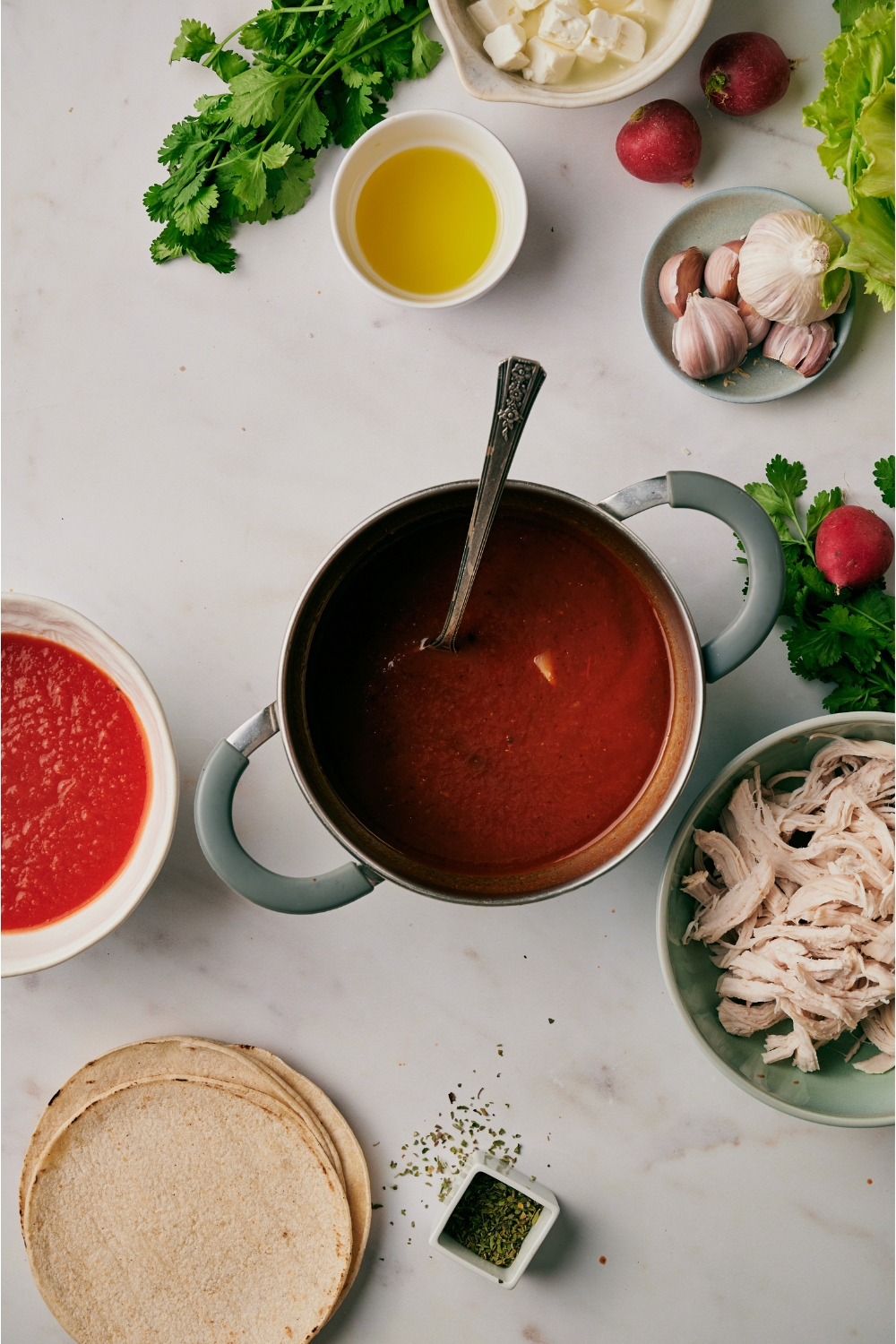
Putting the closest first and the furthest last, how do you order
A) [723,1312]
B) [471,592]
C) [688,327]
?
[471,592], [688,327], [723,1312]

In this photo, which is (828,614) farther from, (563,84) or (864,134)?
(563,84)

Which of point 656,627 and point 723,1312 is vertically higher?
point 656,627

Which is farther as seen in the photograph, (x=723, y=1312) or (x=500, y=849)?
(x=723, y=1312)

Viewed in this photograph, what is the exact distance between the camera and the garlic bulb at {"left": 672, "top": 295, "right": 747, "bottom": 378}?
1517 mm

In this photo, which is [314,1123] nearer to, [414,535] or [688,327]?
[414,535]

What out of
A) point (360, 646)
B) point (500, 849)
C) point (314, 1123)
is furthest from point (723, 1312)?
point (360, 646)

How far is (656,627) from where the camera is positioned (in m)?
1.42

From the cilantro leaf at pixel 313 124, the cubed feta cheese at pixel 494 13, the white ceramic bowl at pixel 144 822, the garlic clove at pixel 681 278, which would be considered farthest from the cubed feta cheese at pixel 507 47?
the white ceramic bowl at pixel 144 822

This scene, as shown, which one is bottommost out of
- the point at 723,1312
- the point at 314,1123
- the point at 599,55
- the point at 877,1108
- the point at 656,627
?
the point at 723,1312

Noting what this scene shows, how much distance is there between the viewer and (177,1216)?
1635 mm

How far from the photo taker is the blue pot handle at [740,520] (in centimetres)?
130

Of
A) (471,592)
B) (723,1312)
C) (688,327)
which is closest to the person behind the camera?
(471,592)

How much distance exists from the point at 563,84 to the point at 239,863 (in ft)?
4.60

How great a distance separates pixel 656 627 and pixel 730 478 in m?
0.40
